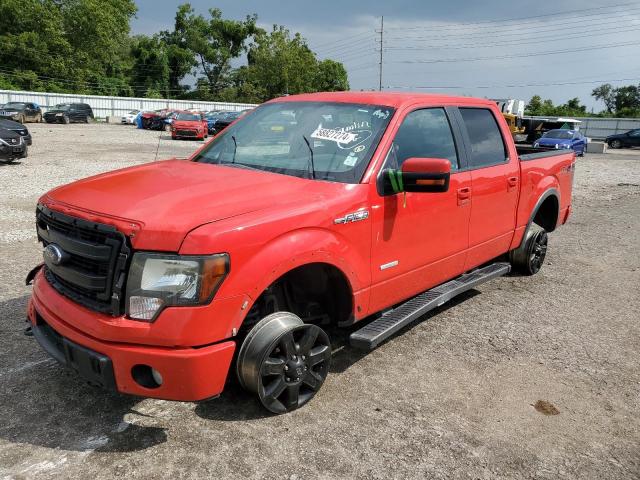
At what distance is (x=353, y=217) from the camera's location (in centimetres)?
333

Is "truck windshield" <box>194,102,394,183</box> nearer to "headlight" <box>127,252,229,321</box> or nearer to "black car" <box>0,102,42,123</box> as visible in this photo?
"headlight" <box>127,252,229,321</box>

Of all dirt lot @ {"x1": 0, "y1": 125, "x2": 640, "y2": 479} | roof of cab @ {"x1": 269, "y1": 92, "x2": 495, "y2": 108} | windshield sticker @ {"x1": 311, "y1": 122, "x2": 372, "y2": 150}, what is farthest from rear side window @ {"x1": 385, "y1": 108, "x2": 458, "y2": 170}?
dirt lot @ {"x1": 0, "y1": 125, "x2": 640, "y2": 479}

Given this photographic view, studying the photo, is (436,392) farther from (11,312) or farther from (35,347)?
(11,312)

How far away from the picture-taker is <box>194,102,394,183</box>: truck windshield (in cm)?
357

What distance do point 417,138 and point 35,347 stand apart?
3.23 m

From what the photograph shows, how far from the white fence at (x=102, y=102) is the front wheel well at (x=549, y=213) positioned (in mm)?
46861

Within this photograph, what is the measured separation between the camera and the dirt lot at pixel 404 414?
9.07 feet

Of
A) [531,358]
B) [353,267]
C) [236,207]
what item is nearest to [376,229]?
[353,267]

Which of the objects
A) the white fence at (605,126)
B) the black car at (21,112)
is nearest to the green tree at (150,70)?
the black car at (21,112)

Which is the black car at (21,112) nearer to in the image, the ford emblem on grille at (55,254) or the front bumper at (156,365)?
the ford emblem on grille at (55,254)

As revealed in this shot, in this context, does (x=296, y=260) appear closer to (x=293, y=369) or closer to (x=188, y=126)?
(x=293, y=369)

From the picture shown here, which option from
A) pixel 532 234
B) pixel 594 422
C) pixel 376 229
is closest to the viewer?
pixel 594 422

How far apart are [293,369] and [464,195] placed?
6.84 ft

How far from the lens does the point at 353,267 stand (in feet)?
11.1
